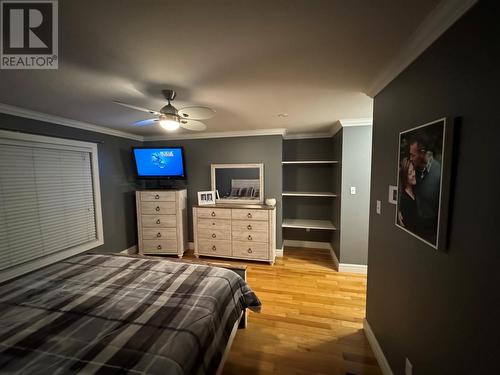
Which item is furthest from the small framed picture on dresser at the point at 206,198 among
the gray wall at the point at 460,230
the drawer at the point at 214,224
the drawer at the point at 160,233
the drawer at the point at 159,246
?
the gray wall at the point at 460,230

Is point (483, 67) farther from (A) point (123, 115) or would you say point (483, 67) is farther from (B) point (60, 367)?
(A) point (123, 115)

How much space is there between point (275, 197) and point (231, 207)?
0.80m

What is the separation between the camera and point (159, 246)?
11.7ft

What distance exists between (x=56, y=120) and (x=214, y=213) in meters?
2.40

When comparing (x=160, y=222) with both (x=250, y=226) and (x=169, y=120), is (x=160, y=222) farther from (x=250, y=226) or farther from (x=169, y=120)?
(x=169, y=120)

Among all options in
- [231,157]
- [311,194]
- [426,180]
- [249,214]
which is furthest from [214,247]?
[426,180]

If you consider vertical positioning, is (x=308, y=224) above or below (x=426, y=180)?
below

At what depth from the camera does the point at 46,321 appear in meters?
1.14

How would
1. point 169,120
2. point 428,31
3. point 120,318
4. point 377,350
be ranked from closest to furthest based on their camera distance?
point 428,31
point 120,318
point 377,350
point 169,120

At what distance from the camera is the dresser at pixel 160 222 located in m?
3.50

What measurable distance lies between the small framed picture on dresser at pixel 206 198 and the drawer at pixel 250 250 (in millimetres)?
866

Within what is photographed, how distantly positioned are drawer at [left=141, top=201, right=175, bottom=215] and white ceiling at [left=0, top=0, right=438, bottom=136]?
5.72 ft

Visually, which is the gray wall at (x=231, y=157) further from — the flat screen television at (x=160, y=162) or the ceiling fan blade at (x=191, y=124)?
the ceiling fan blade at (x=191, y=124)

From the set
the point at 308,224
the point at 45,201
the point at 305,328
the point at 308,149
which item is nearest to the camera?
the point at 305,328
